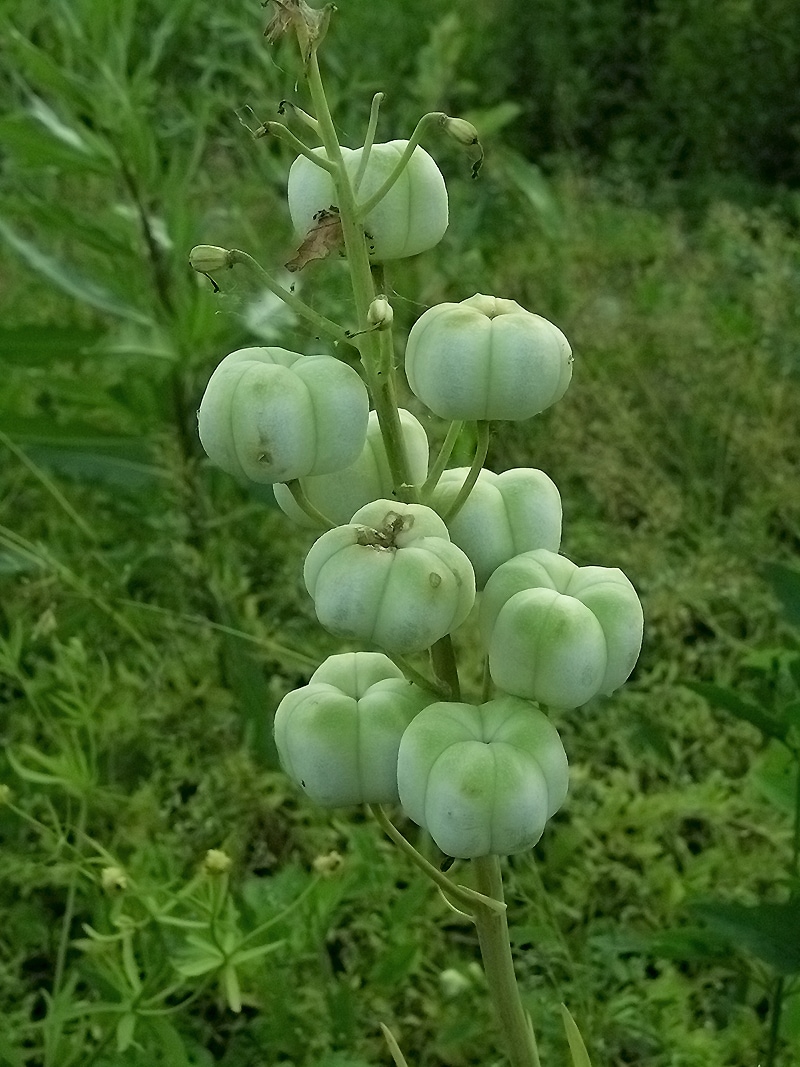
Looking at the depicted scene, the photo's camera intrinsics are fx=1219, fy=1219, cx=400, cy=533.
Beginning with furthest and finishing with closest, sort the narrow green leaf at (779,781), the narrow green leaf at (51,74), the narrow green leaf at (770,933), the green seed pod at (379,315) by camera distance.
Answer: the narrow green leaf at (51,74), the narrow green leaf at (779,781), the narrow green leaf at (770,933), the green seed pod at (379,315)

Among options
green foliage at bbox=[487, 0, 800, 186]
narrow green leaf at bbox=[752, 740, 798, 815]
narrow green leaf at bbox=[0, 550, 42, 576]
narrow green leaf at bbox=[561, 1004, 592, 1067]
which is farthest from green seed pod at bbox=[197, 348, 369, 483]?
green foliage at bbox=[487, 0, 800, 186]

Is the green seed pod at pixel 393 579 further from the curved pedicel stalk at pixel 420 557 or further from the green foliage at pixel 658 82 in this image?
the green foliage at pixel 658 82

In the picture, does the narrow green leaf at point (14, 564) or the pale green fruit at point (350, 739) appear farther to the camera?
the narrow green leaf at point (14, 564)

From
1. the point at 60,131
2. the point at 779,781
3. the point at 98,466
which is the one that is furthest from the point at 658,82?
the point at 779,781

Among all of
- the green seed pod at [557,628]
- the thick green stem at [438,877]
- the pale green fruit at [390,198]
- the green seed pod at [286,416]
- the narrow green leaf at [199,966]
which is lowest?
the narrow green leaf at [199,966]

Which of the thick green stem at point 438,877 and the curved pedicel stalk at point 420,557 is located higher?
the curved pedicel stalk at point 420,557

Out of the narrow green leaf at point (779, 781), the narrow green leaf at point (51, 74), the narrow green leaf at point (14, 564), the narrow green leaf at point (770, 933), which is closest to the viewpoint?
the narrow green leaf at point (770, 933)

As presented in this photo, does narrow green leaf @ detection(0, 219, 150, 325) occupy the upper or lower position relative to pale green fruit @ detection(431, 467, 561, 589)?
lower

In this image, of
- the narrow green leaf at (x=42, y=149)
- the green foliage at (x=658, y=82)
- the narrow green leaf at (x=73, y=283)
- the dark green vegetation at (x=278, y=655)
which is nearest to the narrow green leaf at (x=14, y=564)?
the dark green vegetation at (x=278, y=655)

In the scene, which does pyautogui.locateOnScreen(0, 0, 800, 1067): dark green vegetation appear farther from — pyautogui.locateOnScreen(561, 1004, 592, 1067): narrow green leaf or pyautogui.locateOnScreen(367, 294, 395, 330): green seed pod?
pyautogui.locateOnScreen(561, 1004, 592, 1067): narrow green leaf
